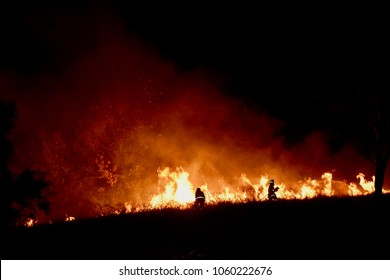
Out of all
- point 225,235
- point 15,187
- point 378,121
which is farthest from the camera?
point 378,121

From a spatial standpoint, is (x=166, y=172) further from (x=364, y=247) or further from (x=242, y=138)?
(x=364, y=247)

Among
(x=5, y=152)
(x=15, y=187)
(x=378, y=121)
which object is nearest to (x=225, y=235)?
(x=15, y=187)

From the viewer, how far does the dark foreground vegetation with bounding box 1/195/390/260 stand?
1076 cm

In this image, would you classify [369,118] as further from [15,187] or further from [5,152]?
[5,152]

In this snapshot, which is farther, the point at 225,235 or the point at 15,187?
the point at 15,187

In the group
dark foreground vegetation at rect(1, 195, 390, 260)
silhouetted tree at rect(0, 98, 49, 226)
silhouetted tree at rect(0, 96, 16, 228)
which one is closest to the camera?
dark foreground vegetation at rect(1, 195, 390, 260)

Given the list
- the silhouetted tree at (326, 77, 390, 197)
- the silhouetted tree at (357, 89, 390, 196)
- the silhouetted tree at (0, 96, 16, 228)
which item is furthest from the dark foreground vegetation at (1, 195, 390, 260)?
the silhouetted tree at (326, 77, 390, 197)

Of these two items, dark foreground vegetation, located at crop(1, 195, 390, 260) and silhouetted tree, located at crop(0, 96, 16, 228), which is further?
silhouetted tree, located at crop(0, 96, 16, 228)

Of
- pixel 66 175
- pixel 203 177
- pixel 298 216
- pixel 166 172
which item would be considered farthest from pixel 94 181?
pixel 298 216

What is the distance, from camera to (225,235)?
488 inches

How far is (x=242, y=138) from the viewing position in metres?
32.5

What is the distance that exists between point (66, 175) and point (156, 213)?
59.5 feet

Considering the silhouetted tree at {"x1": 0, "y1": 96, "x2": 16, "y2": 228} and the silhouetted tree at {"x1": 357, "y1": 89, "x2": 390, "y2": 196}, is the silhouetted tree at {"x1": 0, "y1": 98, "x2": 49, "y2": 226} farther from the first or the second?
the silhouetted tree at {"x1": 357, "y1": 89, "x2": 390, "y2": 196}

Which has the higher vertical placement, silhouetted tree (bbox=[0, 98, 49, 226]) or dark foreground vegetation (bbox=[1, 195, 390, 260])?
silhouetted tree (bbox=[0, 98, 49, 226])
